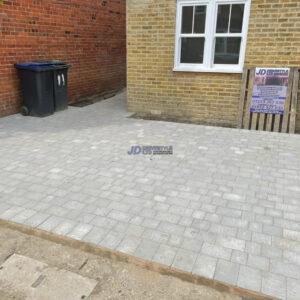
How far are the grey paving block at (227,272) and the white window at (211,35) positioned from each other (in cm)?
533

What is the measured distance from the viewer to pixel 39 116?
7.98 metres

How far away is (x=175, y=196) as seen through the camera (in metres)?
3.98

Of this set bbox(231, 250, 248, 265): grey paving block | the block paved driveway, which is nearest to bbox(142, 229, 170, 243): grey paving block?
the block paved driveway

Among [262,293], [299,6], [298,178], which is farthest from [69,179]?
[299,6]

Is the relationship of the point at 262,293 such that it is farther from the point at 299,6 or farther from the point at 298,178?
the point at 299,6

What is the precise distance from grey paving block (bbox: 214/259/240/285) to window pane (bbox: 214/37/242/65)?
18.3 feet

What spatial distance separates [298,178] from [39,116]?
6252 millimetres

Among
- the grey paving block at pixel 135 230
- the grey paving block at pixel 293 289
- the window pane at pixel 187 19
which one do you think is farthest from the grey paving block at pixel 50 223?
the window pane at pixel 187 19

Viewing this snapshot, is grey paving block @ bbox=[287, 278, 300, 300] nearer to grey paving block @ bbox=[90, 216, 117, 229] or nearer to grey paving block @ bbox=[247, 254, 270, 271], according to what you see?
grey paving block @ bbox=[247, 254, 270, 271]

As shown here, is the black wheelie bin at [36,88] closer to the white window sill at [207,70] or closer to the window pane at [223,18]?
the white window sill at [207,70]

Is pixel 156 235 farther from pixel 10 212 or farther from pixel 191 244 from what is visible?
pixel 10 212

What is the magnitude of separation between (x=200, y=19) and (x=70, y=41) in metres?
4.46

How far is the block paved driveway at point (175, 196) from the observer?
→ 2.87 meters

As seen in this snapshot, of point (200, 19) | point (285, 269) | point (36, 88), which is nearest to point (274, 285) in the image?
point (285, 269)
